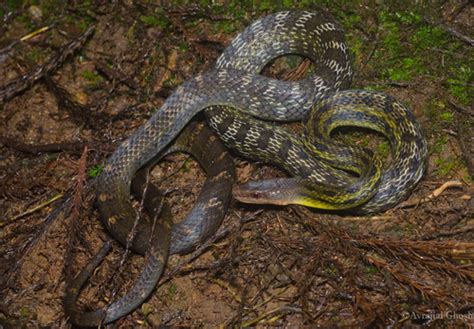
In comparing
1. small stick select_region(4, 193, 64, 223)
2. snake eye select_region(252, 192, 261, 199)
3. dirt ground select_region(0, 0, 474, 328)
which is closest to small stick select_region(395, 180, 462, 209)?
dirt ground select_region(0, 0, 474, 328)

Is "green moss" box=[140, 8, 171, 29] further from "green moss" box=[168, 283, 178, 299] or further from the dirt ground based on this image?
"green moss" box=[168, 283, 178, 299]

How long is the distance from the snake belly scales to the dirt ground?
0.86ft

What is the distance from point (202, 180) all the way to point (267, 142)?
1.04m

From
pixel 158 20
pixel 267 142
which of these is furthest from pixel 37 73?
pixel 267 142

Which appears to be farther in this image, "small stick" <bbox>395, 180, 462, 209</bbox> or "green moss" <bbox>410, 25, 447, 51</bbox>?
"green moss" <bbox>410, 25, 447, 51</bbox>

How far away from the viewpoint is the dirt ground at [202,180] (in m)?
6.09

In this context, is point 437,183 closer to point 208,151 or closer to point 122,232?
point 208,151

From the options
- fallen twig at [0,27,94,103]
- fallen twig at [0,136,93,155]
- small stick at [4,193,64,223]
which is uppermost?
fallen twig at [0,27,94,103]

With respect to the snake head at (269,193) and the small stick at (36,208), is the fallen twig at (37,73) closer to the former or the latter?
the small stick at (36,208)

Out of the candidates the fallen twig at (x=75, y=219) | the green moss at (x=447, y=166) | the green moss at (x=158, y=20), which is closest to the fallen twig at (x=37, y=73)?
the green moss at (x=158, y=20)

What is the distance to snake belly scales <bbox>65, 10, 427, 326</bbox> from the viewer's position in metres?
6.50

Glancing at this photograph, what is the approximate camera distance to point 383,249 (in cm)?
618

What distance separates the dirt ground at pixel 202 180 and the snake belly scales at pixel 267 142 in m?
0.26

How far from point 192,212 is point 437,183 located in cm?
297
